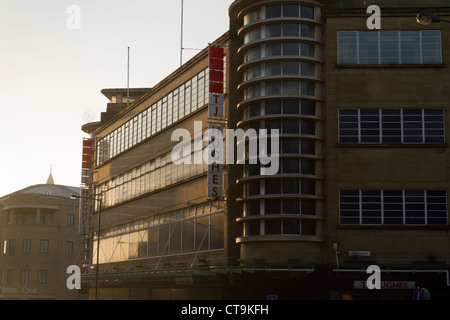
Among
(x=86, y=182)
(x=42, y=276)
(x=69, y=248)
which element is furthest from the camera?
(x=69, y=248)

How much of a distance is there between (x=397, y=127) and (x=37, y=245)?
86184 millimetres

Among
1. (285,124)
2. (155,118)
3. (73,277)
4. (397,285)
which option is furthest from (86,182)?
(397,285)

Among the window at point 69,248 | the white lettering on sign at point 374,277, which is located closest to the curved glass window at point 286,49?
the white lettering on sign at point 374,277

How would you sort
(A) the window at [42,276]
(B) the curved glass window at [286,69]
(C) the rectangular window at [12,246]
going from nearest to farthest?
(B) the curved glass window at [286,69]
(A) the window at [42,276]
(C) the rectangular window at [12,246]

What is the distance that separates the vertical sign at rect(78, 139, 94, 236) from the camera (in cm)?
7944

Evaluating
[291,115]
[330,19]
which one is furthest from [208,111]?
[330,19]

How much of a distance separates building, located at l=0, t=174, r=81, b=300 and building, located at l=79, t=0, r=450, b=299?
73250 millimetres

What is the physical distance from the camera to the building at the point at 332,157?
135 feet

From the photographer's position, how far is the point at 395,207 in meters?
41.6

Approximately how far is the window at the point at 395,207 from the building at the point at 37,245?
8151cm

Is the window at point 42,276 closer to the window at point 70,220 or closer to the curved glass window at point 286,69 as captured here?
the window at point 70,220

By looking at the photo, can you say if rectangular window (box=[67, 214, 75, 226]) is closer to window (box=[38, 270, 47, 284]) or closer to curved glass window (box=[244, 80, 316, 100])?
window (box=[38, 270, 47, 284])

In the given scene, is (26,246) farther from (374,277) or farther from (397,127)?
(397,127)
